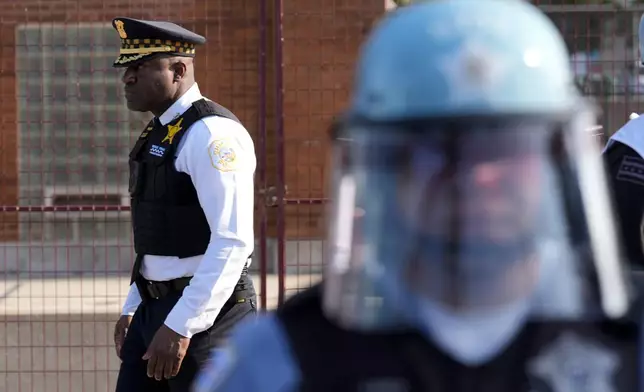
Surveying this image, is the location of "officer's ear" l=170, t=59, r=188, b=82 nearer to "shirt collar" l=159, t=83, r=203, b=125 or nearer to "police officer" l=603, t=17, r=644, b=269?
"shirt collar" l=159, t=83, r=203, b=125

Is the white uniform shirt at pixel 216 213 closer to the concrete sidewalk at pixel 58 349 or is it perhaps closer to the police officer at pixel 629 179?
the police officer at pixel 629 179

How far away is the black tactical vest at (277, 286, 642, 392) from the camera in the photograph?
1.29 meters

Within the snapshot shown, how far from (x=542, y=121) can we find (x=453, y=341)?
0.88 ft

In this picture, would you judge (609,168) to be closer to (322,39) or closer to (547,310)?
(547,310)

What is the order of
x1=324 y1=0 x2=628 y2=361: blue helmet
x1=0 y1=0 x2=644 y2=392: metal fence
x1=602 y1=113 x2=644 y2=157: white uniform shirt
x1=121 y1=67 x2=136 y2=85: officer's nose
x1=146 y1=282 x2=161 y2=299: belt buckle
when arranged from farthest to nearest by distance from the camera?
1. x1=0 y1=0 x2=644 y2=392: metal fence
2. x1=121 y1=67 x2=136 y2=85: officer's nose
3. x1=146 y1=282 x2=161 y2=299: belt buckle
4. x1=602 y1=113 x2=644 y2=157: white uniform shirt
5. x1=324 y1=0 x2=628 y2=361: blue helmet

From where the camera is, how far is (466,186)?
1287mm

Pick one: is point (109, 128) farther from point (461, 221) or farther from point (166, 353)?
point (461, 221)

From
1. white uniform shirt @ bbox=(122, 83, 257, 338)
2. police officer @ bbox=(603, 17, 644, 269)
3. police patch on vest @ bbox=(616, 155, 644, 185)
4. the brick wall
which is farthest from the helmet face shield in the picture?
the brick wall

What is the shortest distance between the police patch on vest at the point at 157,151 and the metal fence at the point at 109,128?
1674 mm

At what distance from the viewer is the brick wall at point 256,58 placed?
6367 millimetres

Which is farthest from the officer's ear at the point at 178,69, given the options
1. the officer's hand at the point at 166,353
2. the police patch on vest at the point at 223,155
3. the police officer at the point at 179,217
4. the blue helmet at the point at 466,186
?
the blue helmet at the point at 466,186

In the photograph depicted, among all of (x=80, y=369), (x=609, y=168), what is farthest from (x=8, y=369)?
(x=609, y=168)

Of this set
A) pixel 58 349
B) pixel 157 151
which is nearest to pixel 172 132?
pixel 157 151

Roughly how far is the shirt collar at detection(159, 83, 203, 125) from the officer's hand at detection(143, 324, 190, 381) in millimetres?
721
